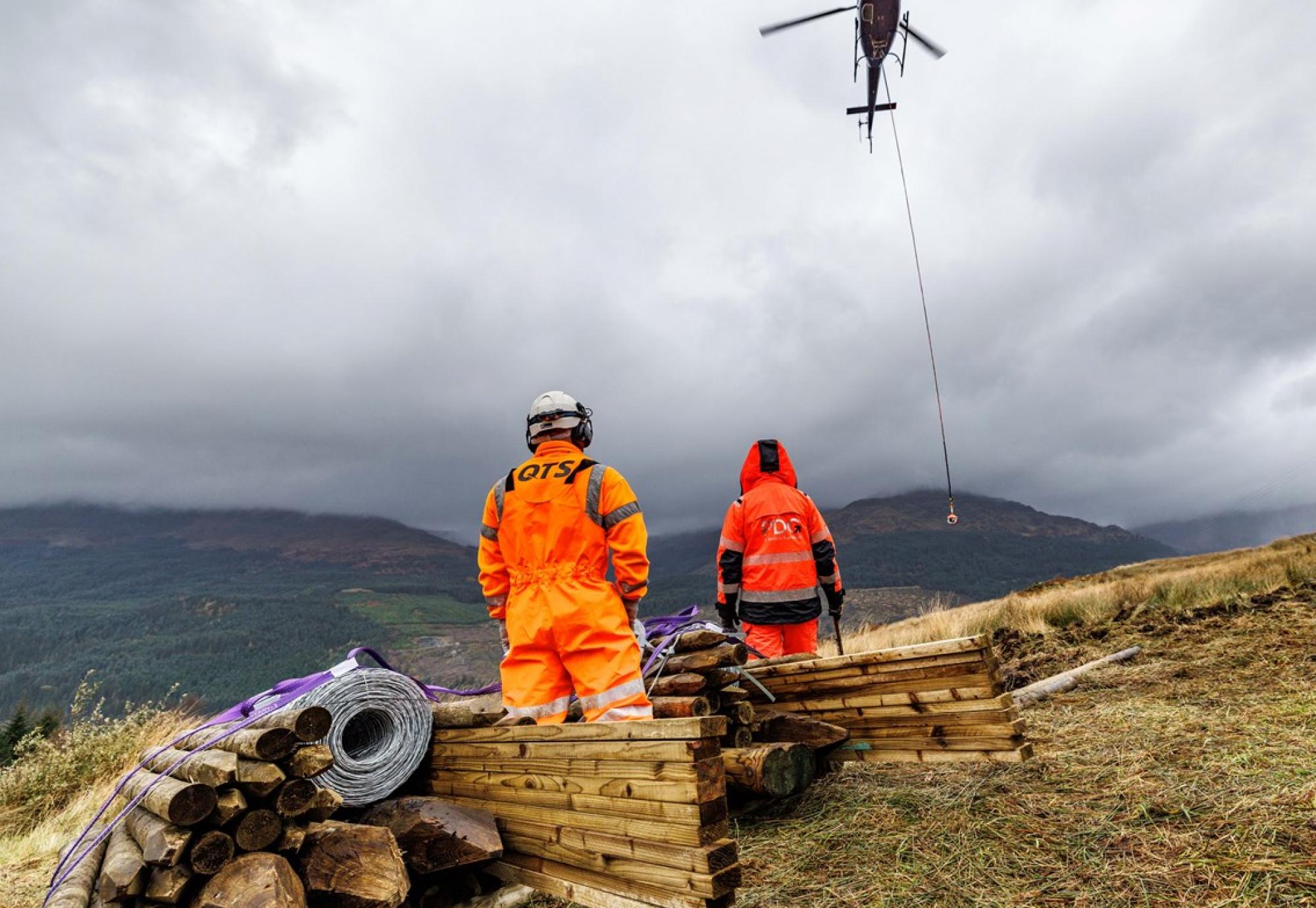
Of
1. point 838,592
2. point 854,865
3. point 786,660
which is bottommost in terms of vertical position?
point 854,865

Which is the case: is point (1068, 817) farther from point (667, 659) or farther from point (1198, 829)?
point (667, 659)

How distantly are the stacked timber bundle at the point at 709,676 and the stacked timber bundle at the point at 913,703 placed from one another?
30 cm

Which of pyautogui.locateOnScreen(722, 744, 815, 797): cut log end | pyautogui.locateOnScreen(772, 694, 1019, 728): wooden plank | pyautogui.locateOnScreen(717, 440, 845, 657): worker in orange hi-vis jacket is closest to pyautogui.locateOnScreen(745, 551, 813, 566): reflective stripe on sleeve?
pyautogui.locateOnScreen(717, 440, 845, 657): worker in orange hi-vis jacket

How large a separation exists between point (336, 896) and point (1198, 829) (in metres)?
4.16

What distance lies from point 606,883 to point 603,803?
0.36m

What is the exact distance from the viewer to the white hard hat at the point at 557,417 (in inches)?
190

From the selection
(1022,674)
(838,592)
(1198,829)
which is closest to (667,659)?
(838,592)

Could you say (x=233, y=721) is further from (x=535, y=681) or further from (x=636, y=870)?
(x=636, y=870)

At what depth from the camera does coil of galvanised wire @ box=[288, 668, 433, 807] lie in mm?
4047

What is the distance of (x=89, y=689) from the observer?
1035 centimetres

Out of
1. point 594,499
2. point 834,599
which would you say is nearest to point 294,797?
point 594,499

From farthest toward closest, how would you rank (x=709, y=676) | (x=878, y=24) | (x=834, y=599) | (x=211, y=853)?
1. (x=878, y=24)
2. (x=834, y=599)
3. (x=709, y=676)
4. (x=211, y=853)

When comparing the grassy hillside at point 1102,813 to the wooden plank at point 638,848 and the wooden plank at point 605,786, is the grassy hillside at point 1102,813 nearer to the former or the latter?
the wooden plank at point 638,848

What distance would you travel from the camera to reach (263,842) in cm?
321
